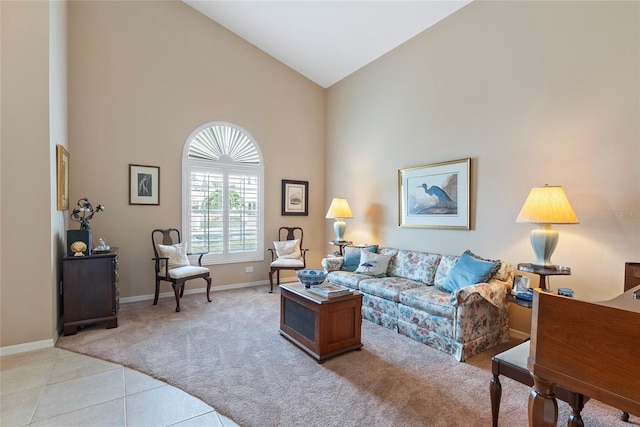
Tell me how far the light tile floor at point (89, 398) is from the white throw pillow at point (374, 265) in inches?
105

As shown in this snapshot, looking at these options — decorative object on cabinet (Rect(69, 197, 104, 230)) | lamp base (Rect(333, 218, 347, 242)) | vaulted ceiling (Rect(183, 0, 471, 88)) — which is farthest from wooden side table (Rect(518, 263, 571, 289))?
decorative object on cabinet (Rect(69, 197, 104, 230))

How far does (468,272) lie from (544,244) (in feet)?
2.47

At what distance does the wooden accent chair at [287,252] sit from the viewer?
518 cm

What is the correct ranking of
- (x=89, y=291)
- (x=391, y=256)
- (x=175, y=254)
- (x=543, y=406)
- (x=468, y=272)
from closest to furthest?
(x=543, y=406)
(x=468, y=272)
(x=89, y=291)
(x=391, y=256)
(x=175, y=254)

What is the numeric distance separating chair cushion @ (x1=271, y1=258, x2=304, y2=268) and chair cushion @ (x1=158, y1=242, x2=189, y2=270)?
1394 millimetres

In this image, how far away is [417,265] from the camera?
13.3 ft

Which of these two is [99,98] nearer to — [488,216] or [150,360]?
[150,360]

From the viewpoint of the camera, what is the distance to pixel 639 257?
2551 mm

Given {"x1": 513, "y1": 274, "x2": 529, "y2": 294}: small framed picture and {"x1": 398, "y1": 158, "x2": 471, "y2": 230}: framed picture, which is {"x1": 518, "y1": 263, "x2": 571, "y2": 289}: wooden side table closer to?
{"x1": 513, "y1": 274, "x2": 529, "y2": 294}: small framed picture

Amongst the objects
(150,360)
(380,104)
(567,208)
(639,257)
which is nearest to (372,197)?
(380,104)

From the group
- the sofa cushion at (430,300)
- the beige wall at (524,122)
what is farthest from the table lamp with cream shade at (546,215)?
the sofa cushion at (430,300)

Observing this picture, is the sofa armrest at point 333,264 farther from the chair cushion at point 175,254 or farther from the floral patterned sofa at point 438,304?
the chair cushion at point 175,254

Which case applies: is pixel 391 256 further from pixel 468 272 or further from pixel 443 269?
pixel 468 272

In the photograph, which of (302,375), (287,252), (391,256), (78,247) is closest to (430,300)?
(391,256)
